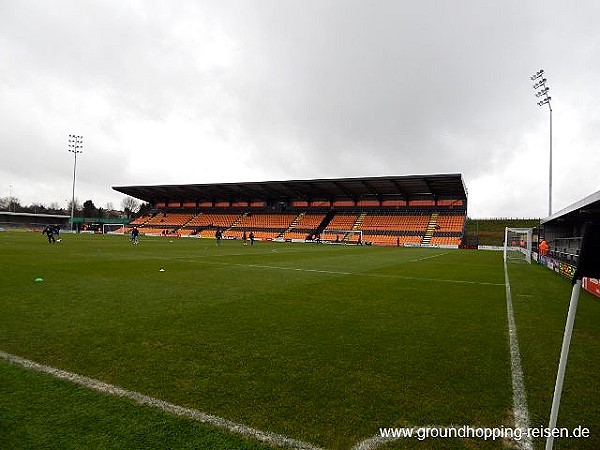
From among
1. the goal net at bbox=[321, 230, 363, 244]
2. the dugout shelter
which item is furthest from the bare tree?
the dugout shelter

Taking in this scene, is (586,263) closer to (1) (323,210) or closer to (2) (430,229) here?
(2) (430,229)

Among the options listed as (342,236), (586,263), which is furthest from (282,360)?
(342,236)

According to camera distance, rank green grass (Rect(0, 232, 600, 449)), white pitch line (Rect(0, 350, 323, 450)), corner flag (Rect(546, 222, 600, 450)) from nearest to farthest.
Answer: corner flag (Rect(546, 222, 600, 450)), white pitch line (Rect(0, 350, 323, 450)), green grass (Rect(0, 232, 600, 449))

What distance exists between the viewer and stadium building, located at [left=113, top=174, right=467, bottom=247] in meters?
54.7

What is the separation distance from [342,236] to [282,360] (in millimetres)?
53904

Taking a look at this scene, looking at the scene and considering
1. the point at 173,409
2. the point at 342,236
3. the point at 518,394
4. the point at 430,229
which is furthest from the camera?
the point at 342,236

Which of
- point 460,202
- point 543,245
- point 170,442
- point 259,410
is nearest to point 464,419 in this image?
point 259,410

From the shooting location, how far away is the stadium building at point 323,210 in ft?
179

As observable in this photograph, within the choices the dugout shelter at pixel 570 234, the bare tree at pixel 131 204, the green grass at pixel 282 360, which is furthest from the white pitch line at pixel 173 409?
the bare tree at pixel 131 204

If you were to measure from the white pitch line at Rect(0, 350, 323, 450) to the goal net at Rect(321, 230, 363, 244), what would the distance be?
5181 centimetres

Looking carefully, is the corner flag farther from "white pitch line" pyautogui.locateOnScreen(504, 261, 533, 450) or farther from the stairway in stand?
the stairway in stand

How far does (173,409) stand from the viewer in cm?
330

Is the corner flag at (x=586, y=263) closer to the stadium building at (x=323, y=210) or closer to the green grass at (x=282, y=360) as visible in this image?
the green grass at (x=282, y=360)

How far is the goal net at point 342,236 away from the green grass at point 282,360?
152 feet
